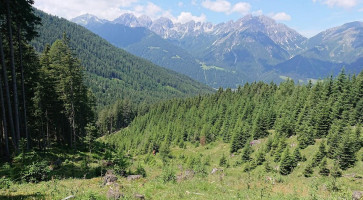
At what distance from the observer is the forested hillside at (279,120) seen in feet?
117

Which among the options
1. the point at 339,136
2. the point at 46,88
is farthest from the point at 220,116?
the point at 46,88

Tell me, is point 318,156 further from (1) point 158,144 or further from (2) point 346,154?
(1) point 158,144

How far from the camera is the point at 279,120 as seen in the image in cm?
5347

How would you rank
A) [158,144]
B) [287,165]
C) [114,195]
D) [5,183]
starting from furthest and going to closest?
1. [158,144]
2. [287,165]
3. [5,183]
4. [114,195]

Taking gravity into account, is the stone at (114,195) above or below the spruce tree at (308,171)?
above

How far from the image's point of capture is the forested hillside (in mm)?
35531

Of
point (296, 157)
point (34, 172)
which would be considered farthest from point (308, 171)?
point (34, 172)

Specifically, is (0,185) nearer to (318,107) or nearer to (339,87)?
(318,107)

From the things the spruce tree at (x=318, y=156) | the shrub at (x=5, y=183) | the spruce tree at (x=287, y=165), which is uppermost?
the shrub at (x=5, y=183)

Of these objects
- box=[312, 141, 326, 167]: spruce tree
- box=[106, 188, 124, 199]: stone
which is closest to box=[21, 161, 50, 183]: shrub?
box=[106, 188, 124, 199]: stone

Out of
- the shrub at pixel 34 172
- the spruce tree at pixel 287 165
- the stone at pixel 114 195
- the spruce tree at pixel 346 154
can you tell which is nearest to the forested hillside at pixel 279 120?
the spruce tree at pixel 346 154

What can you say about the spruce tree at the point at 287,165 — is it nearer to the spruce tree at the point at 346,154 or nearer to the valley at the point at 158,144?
the valley at the point at 158,144

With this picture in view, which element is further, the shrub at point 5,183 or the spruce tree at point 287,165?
the spruce tree at point 287,165

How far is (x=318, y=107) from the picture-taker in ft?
150
